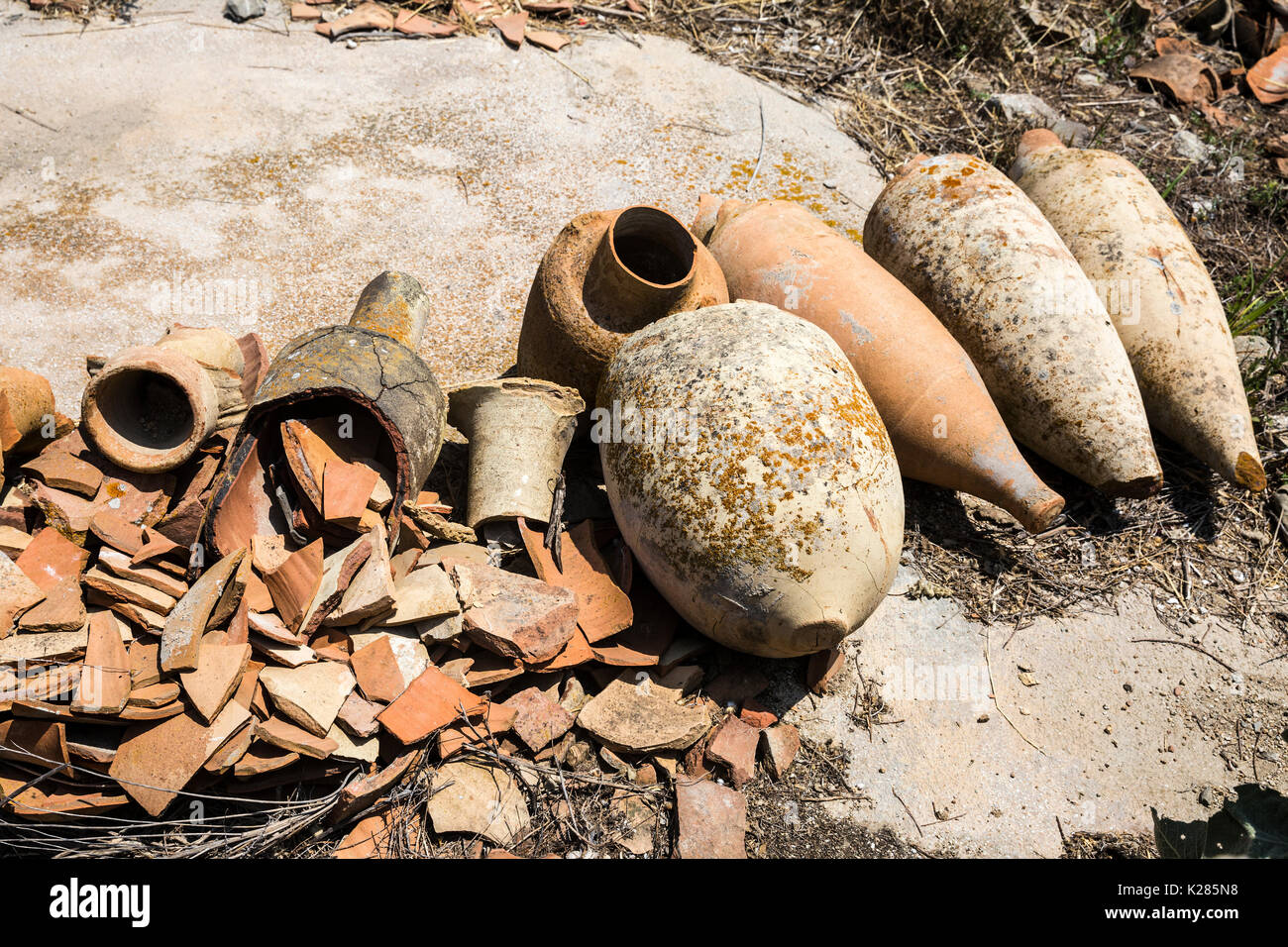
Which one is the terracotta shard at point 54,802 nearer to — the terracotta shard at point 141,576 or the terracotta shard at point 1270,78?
the terracotta shard at point 141,576

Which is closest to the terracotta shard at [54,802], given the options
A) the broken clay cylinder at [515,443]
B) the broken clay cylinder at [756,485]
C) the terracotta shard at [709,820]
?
the broken clay cylinder at [515,443]

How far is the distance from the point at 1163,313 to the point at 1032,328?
0.76 metres

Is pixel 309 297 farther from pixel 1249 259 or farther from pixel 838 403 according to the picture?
pixel 1249 259

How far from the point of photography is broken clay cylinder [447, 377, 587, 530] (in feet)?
10.3

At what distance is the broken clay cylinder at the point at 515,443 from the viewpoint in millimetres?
3125

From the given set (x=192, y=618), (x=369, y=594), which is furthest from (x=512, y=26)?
(x=192, y=618)

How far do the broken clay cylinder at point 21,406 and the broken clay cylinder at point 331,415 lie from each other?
76 cm

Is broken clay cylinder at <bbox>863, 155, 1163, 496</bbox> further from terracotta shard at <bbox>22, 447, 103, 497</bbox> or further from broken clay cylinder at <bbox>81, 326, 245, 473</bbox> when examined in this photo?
terracotta shard at <bbox>22, 447, 103, 497</bbox>

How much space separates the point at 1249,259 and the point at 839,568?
399 centimetres

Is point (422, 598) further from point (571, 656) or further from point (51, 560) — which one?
point (51, 560)

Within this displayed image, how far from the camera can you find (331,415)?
3.04 meters

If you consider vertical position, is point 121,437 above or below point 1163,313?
below

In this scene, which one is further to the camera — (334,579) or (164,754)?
(334,579)

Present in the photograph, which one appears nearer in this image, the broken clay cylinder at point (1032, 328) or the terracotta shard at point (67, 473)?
the terracotta shard at point (67, 473)
